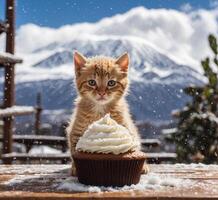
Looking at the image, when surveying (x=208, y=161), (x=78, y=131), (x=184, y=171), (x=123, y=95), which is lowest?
(x=208, y=161)

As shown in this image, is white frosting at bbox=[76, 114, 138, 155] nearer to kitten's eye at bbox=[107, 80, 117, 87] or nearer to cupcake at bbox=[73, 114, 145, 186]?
cupcake at bbox=[73, 114, 145, 186]

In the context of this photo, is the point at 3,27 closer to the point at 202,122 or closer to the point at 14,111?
the point at 14,111

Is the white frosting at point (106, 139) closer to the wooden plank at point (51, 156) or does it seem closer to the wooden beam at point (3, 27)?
the wooden plank at point (51, 156)

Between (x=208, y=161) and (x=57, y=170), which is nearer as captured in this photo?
(x=57, y=170)

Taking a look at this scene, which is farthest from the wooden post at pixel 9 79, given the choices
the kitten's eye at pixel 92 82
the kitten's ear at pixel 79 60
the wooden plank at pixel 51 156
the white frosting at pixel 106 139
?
the white frosting at pixel 106 139

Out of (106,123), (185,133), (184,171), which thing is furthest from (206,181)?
(185,133)

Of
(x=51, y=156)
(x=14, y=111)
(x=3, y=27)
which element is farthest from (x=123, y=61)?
(x=51, y=156)

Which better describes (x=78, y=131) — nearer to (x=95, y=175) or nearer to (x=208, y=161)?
(x=95, y=175)
